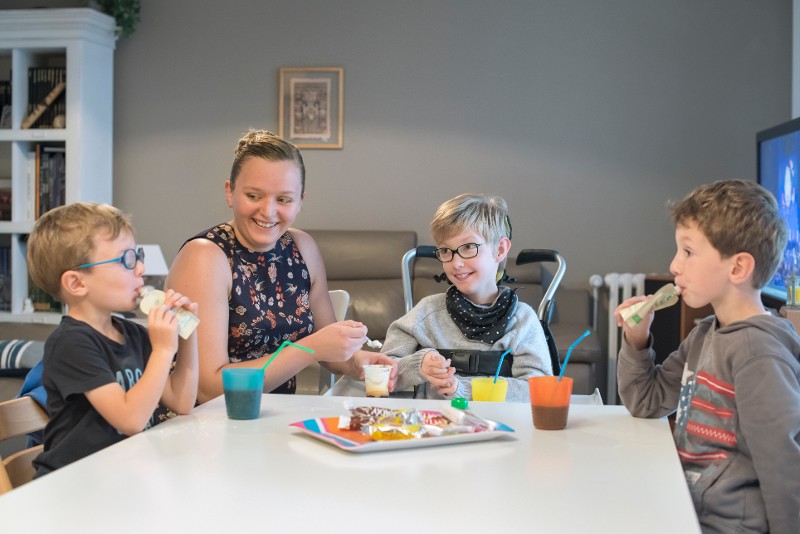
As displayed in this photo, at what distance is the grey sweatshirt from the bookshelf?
3.47 meters

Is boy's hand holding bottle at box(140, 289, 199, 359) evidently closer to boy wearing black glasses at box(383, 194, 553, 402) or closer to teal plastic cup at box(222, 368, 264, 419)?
teal plastic cup at box(222, 368, 264, 419)

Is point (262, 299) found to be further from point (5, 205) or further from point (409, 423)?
point (5, 205)

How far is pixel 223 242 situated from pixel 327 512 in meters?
1.27

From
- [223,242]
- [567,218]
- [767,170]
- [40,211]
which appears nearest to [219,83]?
[40,211]

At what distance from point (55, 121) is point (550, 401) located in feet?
14.6

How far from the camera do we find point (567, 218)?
537cm

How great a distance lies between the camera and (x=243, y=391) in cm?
159

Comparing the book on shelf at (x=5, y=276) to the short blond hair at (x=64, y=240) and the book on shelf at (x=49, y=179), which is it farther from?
the short blond hair at (x=64, y=240)

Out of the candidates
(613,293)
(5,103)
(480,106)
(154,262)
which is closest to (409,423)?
(154,262)

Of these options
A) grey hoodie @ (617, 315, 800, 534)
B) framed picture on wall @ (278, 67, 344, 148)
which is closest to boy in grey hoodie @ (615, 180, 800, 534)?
grey hoodie @ (617, 315, 800, 534)

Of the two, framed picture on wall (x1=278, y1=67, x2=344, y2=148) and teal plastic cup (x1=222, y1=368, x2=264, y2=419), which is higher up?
framed picture on wall (x1=278, y1=67, x2=344, y2=148)

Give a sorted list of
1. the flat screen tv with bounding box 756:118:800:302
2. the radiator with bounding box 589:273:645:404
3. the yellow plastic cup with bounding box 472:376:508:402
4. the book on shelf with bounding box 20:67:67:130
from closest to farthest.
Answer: the yellow plastic cup with bounding box 472:376:508:402 < the flat screen tv with bounding box 756:118:800:302 < the radiator with bounding box 589:273:645:404 < the book on shelf with bounding box 20:67:67:130

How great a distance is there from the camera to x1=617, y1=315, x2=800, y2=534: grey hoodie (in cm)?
141

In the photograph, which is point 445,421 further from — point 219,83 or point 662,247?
point 219,83
